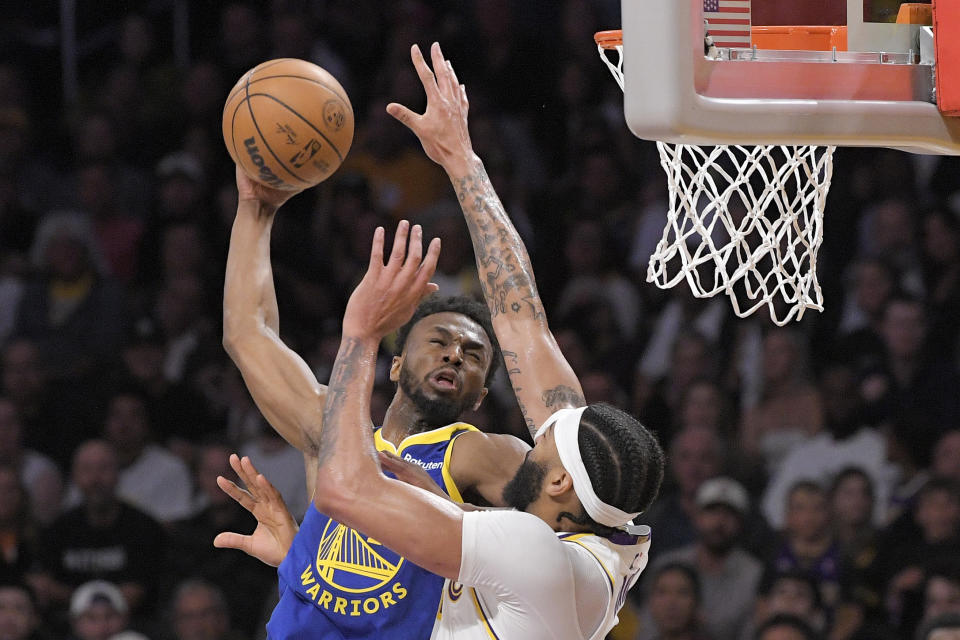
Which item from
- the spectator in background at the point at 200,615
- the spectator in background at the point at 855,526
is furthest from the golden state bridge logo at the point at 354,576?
the spectator in background at the point at 855,526

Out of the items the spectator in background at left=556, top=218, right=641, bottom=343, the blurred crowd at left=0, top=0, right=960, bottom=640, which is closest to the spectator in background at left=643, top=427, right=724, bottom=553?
the blurred crowd at left=0, top=0, right=960, bottom=640

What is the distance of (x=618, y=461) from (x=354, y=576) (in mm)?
734

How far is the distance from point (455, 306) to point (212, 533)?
8.60 feet

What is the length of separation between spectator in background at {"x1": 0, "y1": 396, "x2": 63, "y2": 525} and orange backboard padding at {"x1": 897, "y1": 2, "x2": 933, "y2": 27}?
4.24 meters

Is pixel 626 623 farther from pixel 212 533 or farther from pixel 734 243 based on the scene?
pixel 734 243

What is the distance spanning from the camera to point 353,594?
2.99 meters

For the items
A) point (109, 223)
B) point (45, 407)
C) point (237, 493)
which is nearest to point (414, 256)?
point (237, 493)

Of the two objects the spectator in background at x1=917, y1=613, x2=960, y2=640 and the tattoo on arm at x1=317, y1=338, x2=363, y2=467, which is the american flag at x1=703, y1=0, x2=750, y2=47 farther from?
the spectator in background at x1=917, y1=613, x2=960, y2=640

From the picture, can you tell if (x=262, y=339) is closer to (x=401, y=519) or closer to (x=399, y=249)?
(x=399, y=249)

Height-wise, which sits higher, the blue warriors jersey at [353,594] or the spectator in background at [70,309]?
the spectator in background at [70,309]

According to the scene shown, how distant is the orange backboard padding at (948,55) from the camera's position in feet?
9.05

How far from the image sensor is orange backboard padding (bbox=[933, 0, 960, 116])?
276 centimetres

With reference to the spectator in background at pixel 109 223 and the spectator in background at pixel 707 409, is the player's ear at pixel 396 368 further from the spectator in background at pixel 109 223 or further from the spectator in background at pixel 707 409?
the spectator in background at pixel 109 223

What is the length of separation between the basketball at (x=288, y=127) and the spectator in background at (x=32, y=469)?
2922mm
